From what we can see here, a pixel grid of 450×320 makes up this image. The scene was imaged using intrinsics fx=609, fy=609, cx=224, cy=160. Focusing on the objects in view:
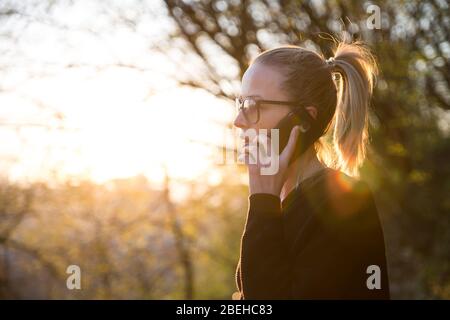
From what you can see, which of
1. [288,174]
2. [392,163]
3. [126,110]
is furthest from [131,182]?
[288,174]

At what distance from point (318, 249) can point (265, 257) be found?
0.17 meters

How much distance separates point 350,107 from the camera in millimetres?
2498

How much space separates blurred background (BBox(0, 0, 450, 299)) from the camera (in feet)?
22.4

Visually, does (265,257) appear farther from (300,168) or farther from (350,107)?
(350,107)

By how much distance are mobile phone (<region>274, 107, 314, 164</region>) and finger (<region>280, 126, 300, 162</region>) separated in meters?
0.04

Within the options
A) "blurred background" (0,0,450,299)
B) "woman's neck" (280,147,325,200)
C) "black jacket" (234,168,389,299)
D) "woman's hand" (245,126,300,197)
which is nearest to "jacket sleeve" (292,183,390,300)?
"black jacket" (234,168,389,299)

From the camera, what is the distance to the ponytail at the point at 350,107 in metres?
2.49

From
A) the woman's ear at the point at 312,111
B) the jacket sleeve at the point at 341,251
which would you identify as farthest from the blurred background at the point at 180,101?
the jacket sleeve at the point at 341,251

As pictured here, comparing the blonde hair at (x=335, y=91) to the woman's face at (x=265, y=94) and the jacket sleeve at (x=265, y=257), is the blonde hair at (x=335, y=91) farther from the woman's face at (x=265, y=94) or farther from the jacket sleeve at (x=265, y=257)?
the jacket sleeve at (x=265, y=257)

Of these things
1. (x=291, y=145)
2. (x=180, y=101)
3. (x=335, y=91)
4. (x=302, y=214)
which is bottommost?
(x=302, y=214)

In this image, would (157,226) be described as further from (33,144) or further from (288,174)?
(288,174)

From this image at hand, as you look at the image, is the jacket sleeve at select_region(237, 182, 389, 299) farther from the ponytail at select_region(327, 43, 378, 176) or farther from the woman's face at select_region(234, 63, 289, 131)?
the ponytail at select_region(327, 43, 378, 176)

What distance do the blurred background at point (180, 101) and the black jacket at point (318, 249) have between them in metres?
3.24

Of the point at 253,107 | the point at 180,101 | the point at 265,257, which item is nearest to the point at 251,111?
the point at 253,107
